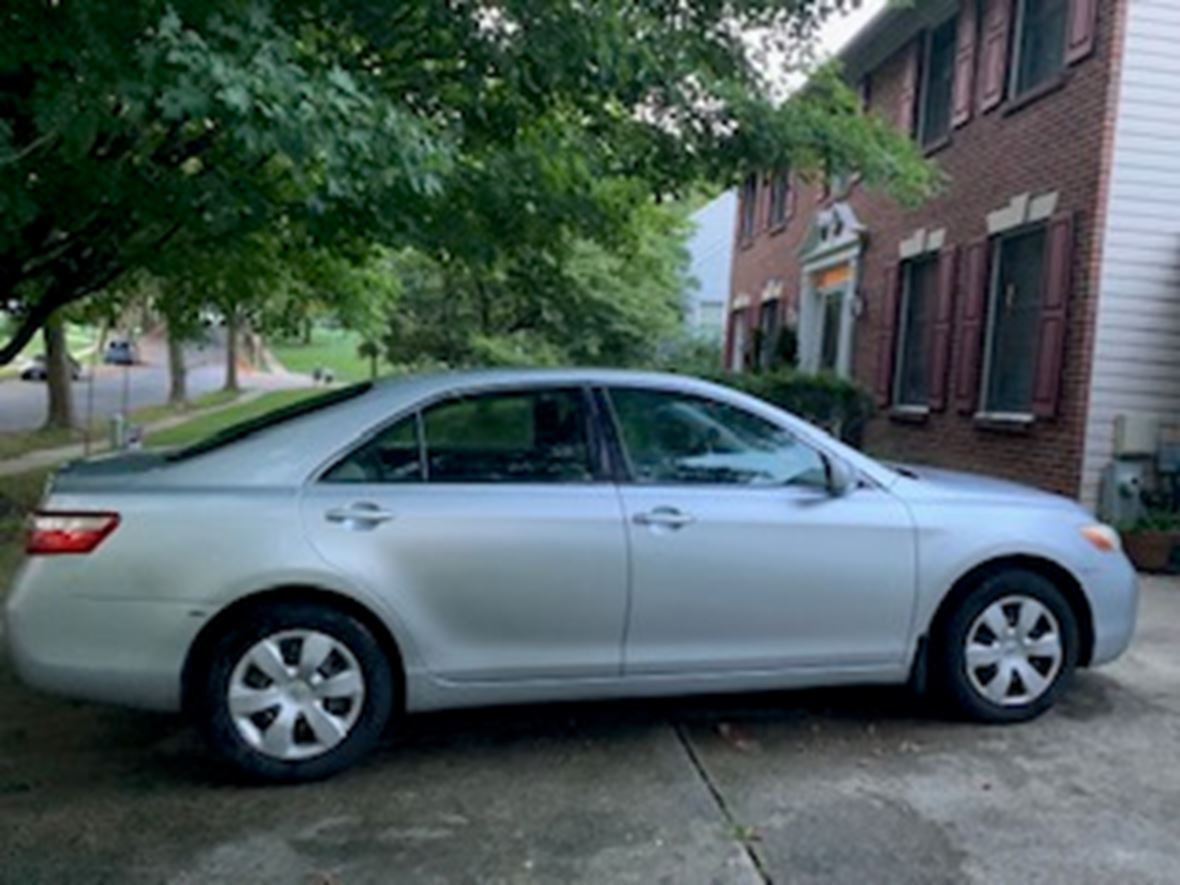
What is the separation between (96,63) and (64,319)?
12081 mm

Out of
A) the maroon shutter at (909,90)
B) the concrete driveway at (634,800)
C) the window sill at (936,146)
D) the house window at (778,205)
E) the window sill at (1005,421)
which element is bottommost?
the concrete driveway at (634,800)

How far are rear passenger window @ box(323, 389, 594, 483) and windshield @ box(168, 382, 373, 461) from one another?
309mm

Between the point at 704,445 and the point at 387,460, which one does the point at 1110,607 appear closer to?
the point at 704,445

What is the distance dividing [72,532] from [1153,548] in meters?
7.25

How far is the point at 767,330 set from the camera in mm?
17953

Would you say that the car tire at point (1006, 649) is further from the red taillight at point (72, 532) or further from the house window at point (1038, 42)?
the house window at point (1038, 42)

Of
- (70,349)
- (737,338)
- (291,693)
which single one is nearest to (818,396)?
(291,693)

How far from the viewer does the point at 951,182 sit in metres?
10.6

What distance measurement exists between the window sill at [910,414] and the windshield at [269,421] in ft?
26.4

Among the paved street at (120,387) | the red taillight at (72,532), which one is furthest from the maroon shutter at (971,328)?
the paved street at (120,387)

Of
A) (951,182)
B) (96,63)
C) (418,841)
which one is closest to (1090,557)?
(418,841)

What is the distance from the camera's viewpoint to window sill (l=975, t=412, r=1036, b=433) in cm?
888

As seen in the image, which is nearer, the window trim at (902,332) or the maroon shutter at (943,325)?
the maroon shutter at (943,325)

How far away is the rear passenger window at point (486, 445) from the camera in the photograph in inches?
150
